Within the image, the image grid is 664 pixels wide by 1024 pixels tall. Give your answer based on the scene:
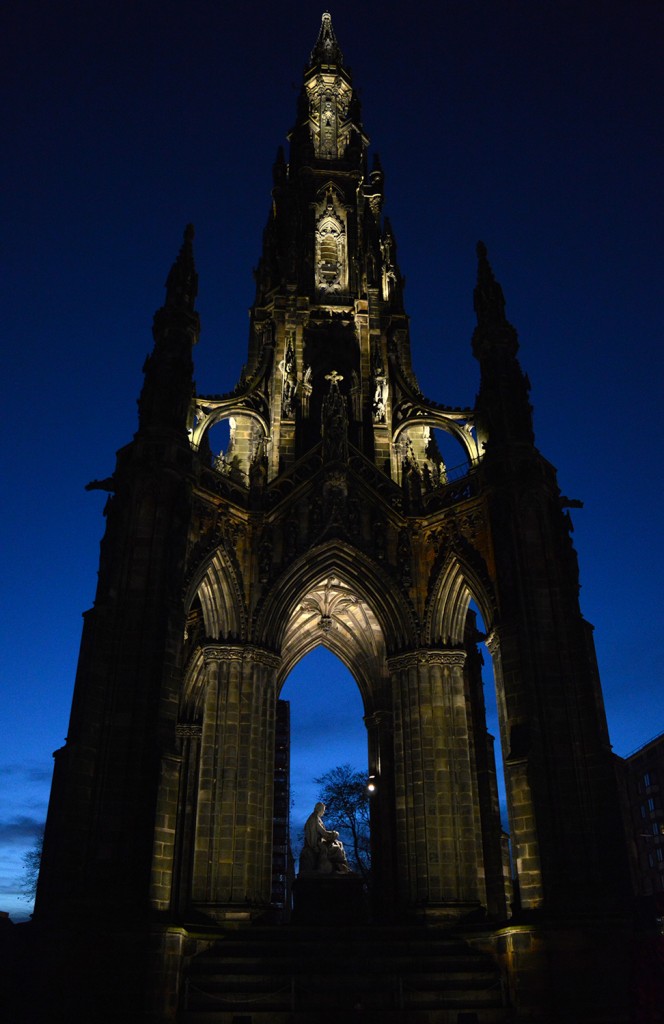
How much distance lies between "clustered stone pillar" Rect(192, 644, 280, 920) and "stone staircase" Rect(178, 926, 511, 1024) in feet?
4.50

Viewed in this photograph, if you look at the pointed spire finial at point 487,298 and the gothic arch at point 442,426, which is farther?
the gothic arch at point 442,426

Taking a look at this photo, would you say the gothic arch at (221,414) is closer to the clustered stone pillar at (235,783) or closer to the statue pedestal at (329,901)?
the clustered stone pillar at (235,783)

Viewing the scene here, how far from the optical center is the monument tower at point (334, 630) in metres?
17.4

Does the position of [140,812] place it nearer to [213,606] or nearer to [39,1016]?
[39,1016]

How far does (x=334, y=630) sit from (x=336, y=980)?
44.7ft

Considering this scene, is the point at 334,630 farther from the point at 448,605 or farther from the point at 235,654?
the point at 235,654

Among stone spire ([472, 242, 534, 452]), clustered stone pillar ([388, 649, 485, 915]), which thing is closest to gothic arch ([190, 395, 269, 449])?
stone spire ([472, 242, 534, 452])

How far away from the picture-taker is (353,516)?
81.9ft

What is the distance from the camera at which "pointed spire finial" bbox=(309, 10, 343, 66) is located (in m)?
41.9

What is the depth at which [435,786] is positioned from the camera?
2228 centimetres

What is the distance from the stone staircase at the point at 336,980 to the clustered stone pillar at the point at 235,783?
137 centimetres

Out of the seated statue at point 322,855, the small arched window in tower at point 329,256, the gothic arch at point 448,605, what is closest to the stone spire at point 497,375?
the gothic arch at point 448,605

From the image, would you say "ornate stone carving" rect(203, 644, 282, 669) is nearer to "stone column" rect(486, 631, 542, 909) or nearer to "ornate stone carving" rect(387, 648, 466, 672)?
"ornate stone carving" rect(387, 648, 466, 672)

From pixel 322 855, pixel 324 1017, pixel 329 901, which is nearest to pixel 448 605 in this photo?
pixel 322 855
